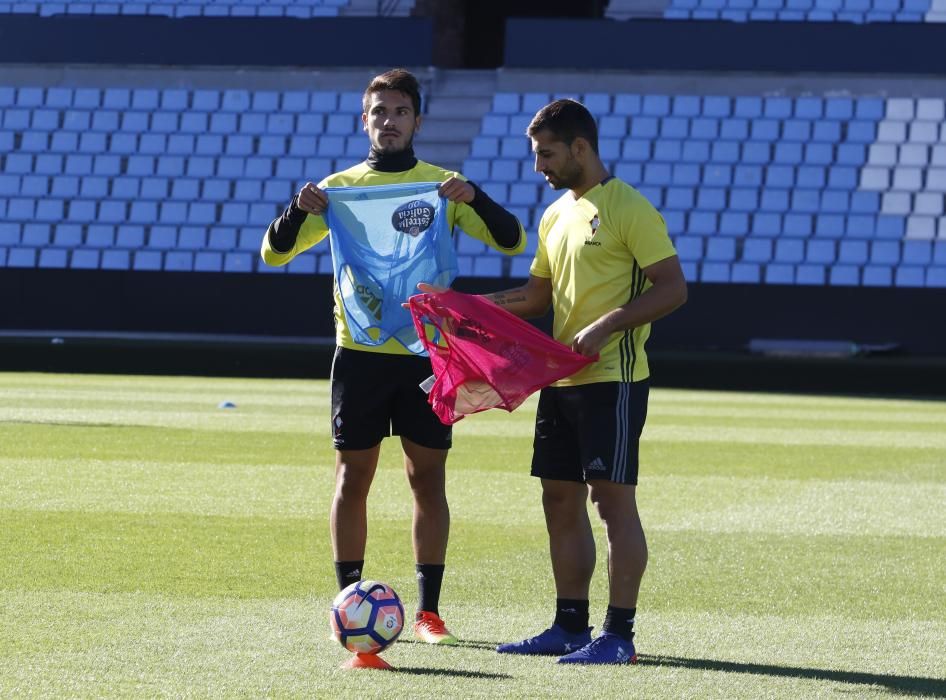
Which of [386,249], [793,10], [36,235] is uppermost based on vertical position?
[793,10]

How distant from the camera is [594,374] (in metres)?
5.59

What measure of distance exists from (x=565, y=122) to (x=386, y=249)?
91 cm

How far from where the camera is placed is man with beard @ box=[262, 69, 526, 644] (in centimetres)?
591

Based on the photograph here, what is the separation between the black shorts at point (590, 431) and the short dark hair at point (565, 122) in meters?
0.83

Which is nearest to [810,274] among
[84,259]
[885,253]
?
[885,253]

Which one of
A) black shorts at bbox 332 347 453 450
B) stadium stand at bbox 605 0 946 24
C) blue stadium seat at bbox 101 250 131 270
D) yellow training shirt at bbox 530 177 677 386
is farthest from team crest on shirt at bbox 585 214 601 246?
stadium stand at bbox 605 0 946 24

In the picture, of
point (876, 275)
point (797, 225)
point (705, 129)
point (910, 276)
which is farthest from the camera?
point (705, 129)

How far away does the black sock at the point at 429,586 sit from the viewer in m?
5.99

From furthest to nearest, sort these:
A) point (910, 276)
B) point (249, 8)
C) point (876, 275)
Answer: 1. point (249, 8)
2. point (876, 275)
3. point (910, 276)

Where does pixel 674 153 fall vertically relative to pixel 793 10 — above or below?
below

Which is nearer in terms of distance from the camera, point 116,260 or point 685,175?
point 685,175

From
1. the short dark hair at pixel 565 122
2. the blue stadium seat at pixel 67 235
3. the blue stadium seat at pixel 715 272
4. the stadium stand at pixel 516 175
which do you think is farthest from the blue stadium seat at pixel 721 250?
the short dark hair at pixel 565 122

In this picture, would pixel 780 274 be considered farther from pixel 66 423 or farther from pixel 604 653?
pixel 604 653

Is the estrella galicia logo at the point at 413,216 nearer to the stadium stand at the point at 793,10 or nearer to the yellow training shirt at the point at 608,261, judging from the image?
the yellow training shirt at the point at 608,261
